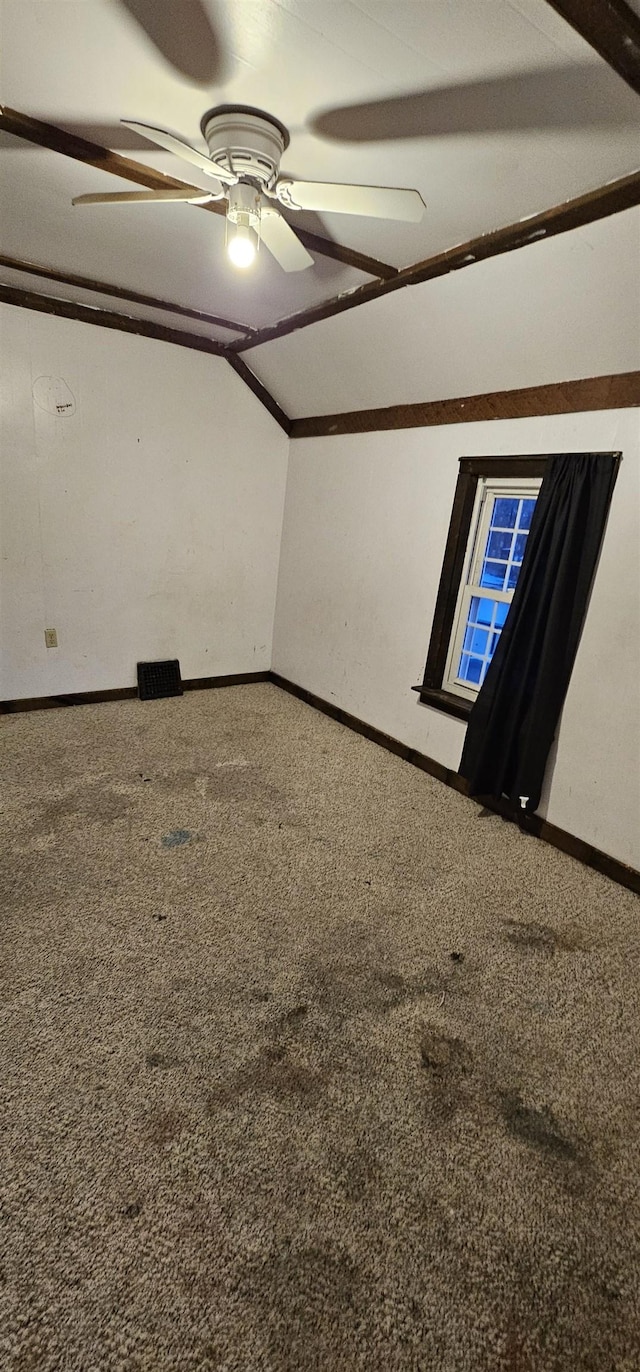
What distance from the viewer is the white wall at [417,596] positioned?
2.45m

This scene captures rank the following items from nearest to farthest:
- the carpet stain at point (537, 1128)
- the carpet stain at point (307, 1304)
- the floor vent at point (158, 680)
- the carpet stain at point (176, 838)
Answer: the carpet stain at point (307, 1304) < the carpet stain at point (537, 1128) < the carpet stain at point (176, 838) < the floor vent at point (158, 680)

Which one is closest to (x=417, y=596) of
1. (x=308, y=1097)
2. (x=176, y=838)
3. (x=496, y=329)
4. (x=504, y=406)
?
(x=504, y=406)

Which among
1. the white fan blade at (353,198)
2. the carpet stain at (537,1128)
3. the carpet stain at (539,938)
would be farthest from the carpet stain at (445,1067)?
the white fan blade at (353,198)

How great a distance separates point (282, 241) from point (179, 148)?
513 millimetres

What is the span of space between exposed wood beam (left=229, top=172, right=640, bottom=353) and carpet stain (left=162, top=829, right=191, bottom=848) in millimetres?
2629

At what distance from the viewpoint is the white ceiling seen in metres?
1.28

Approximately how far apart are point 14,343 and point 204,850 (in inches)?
121

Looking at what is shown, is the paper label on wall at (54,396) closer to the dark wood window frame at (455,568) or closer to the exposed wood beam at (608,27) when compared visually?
the dark wood window frame at (455,568)

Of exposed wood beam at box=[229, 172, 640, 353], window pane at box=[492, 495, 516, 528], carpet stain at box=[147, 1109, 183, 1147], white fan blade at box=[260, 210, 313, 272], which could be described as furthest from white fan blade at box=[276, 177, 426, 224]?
carpet stain at box=[147, 1109, 183, 1147]

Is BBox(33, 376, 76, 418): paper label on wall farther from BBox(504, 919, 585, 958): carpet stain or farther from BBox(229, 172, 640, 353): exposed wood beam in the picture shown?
BBox(504, 919, 585, 958): carpet stain

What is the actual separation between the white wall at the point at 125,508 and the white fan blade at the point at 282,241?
2.03 m

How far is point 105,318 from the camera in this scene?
3.44 metres

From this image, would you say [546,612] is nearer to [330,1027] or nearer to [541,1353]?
[330,1027]

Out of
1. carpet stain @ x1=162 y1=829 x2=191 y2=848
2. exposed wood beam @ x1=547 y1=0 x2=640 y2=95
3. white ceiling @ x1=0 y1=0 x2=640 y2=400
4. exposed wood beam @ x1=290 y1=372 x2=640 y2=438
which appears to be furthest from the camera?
carpet stain @ x1=162 y1=829 x2=191 y2=848
